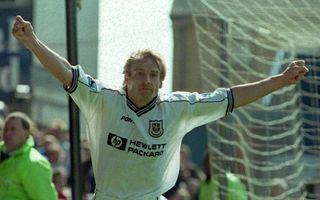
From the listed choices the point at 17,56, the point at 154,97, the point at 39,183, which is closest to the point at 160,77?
the point at 154,97

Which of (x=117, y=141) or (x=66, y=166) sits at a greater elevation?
(x=117, y=141)

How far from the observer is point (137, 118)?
7.79 metres

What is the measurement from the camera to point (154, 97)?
7.84 meters

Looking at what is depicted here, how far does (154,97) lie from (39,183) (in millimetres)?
2377

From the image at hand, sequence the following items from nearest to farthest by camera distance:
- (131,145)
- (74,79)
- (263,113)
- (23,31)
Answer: (23,31) < (74,79) < (131,145) < (263,113)

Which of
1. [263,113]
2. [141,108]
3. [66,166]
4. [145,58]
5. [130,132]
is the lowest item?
[66,166]

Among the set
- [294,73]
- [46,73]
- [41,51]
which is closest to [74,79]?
[41,51]

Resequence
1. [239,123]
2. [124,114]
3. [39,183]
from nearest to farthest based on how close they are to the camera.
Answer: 1. [124,114]
2. [39,183]
3. [239,123]

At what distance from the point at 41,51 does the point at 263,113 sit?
447cm

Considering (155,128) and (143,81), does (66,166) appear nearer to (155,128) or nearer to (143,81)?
(155,128)

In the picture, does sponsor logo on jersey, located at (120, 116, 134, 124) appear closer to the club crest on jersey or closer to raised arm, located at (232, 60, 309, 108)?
the club crest on jersey

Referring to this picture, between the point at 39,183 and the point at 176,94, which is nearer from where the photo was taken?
the point at 176,94

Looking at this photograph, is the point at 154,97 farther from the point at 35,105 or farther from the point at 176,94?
the point at 35,105

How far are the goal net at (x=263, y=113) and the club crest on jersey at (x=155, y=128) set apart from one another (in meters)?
2.96
